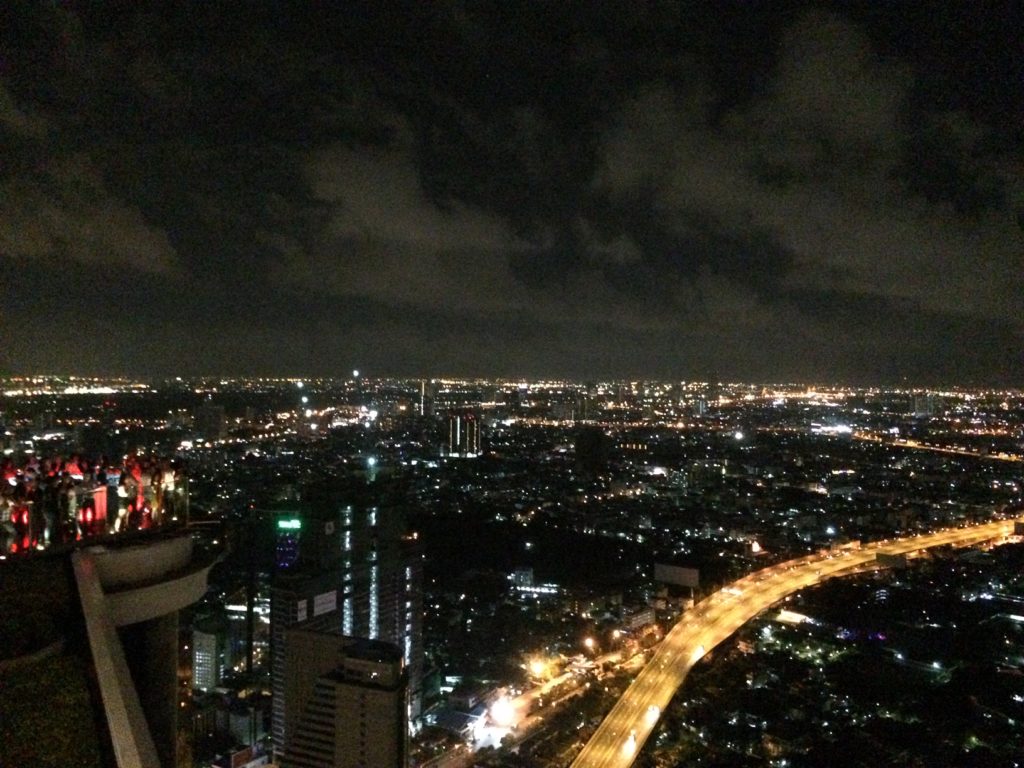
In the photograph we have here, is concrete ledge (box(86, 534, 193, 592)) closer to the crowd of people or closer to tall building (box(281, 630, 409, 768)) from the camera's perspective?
the crowd of people

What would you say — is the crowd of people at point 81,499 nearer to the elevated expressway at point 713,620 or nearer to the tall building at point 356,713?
the tall building at point 356,713

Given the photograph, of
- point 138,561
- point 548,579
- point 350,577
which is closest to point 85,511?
point 138,561

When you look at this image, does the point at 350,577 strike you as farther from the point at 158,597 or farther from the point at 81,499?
the point at 158,597

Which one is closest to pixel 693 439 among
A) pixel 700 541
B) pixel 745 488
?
pixel 745 488

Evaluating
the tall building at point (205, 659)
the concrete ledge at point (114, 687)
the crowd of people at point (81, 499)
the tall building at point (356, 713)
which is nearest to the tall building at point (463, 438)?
the tall building at point (205, 659)

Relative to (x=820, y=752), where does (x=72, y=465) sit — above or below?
above

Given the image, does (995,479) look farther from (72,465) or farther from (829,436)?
(72,465)
